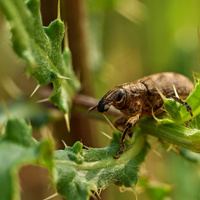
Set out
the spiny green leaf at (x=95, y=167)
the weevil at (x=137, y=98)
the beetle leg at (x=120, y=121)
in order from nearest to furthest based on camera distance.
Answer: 1. the spiny green leaf at (x=95, y=167)
2. the weevil at (x=137, y=98)
3. the beetle leg at (x=120, y=121)

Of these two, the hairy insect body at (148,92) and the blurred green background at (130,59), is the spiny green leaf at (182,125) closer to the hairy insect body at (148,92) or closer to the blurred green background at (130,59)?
the hairy insect body at (148,92)

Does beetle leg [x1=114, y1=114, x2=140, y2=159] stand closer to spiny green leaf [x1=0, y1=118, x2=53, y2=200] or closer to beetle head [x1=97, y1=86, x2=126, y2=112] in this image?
beetle head [x1=97, y1=86, x2=126, y2=112]

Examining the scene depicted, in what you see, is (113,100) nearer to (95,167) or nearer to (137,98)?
(137,98)

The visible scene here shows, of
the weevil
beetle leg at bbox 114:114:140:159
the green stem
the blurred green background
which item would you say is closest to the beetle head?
the weevil

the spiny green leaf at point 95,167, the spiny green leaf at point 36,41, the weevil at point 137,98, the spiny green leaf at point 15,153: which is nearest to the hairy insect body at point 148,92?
the weevil at point 137,98

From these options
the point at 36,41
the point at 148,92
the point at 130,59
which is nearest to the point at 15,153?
the point at 36,41

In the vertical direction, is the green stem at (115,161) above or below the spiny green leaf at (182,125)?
below

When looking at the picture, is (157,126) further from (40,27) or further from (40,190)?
(40,190)

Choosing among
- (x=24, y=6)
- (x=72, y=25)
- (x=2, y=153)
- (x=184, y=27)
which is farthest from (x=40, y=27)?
(x=184, y=27)
